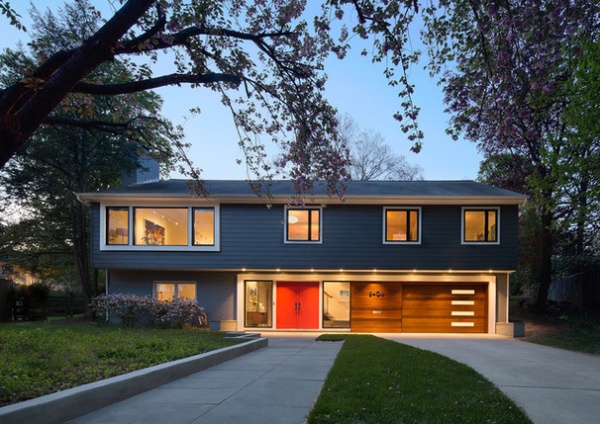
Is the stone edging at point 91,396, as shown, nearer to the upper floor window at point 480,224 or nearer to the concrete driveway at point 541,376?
the concrete driveway at point 541,376

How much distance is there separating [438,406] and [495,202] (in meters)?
13.4

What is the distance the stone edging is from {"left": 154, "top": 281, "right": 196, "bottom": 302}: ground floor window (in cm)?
1051

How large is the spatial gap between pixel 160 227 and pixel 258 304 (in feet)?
16.5

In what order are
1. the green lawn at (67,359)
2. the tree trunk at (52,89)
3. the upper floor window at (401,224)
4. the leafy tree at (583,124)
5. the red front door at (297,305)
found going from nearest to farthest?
the tree trunk at (52,89)
the green lawn at (67,359)
the leafy tree at (583,124)
the upper floor window at (401,224)
the red front door at (297,305)

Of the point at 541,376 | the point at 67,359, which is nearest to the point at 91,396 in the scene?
the point at 67,359

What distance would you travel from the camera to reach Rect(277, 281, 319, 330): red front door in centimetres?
1828

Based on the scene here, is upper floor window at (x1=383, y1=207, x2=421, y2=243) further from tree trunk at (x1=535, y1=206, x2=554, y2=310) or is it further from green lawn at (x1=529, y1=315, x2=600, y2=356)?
tree trunk at (x1=535, y1=206, x2=554, y2=310)

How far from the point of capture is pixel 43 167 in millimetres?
22125

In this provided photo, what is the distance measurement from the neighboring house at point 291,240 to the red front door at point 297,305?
3.21ft

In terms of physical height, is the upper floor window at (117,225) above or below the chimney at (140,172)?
below

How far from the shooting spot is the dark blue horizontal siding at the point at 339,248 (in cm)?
1697

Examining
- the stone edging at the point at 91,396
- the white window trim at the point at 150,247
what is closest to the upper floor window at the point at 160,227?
the white window trim at the point at 150,247

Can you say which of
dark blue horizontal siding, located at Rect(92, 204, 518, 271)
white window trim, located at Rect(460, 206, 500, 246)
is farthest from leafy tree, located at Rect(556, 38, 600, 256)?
dark blue horizontal siding, located at Rect(92, 204, 518, 271)

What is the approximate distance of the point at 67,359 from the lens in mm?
6602
